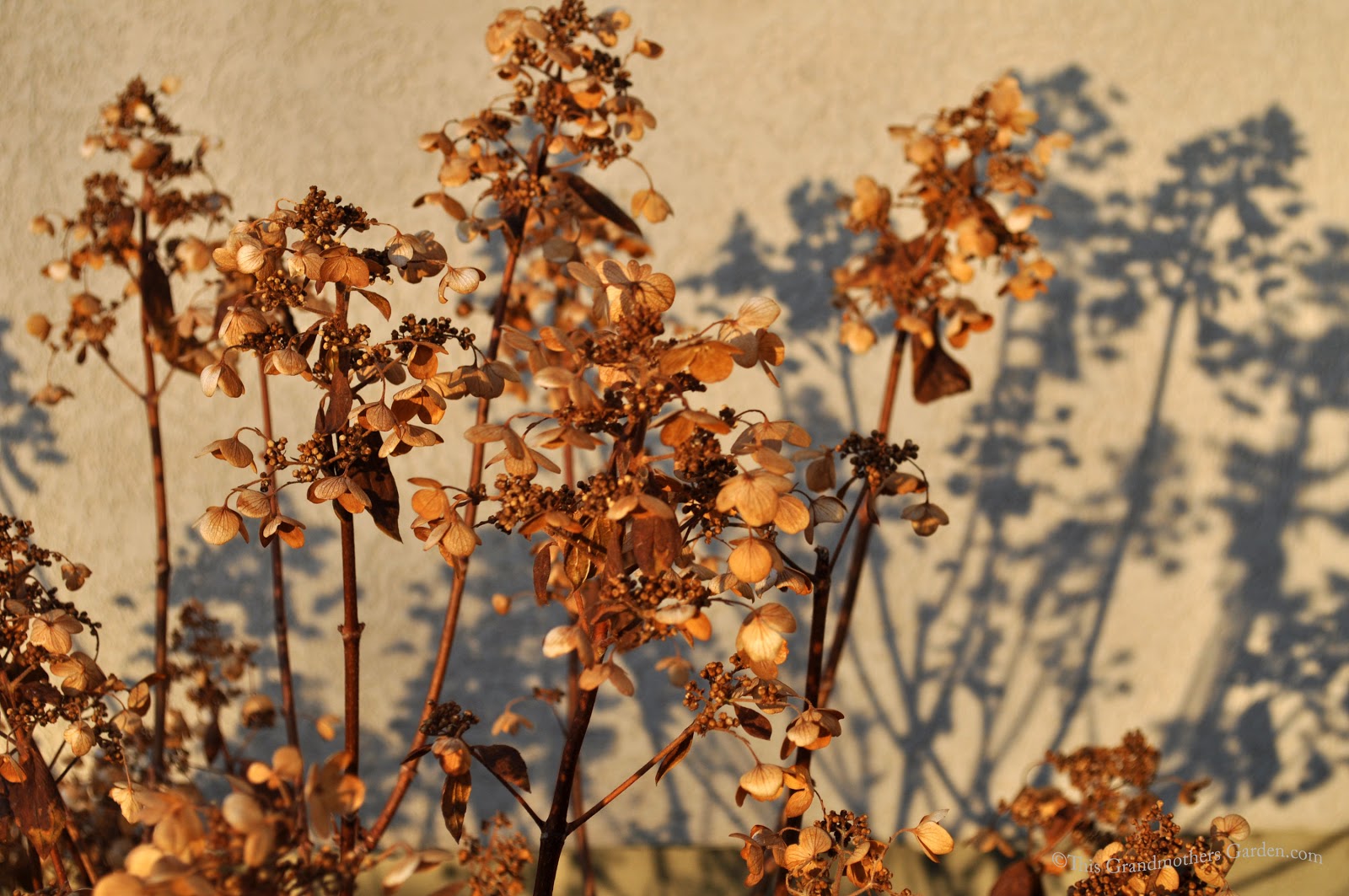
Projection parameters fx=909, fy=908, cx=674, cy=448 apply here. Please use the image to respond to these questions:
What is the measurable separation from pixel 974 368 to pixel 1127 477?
0.32 m

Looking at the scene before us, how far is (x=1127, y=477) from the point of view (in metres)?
1.50

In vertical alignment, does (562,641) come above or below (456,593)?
below

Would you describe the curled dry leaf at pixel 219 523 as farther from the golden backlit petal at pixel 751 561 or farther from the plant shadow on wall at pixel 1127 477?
the plant shadow on wall at pixel 1127 477

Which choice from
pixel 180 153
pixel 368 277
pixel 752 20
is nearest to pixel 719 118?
pixel 752 20

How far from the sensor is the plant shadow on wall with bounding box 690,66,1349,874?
1419 mm

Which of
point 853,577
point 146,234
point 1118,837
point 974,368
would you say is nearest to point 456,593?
point 853,577

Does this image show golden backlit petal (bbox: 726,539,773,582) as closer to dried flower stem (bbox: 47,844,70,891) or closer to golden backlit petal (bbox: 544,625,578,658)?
golden backlit petal (bbox: 544,625,578,658)

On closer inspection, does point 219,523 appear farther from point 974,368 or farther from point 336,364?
point 974,368

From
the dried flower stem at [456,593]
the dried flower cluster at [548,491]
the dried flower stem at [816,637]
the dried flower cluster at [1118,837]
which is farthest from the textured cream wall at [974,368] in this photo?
the dried flower stem at [816,637]

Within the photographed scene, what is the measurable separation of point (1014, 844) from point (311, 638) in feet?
4.10

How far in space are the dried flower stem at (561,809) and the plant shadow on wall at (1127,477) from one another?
962mm

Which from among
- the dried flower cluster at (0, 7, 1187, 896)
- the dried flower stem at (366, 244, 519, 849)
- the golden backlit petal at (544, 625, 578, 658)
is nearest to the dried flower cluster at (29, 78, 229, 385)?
the dried flower cluster at (0, 7, 1187, 896)

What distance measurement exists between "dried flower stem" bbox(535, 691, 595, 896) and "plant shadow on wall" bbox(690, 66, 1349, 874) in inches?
37.9

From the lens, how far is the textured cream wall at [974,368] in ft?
4.43
